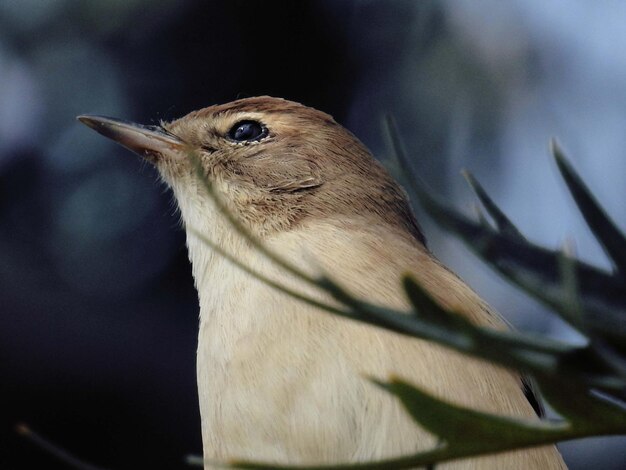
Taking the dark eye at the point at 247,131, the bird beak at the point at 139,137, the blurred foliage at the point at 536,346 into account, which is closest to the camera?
the blurred foliage at the point at 536,346

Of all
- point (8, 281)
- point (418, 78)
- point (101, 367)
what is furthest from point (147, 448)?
point (418, 78)

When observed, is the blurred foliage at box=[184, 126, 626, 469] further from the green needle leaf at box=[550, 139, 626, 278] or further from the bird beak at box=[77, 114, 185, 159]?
the bird beak at box=[77, 114, 185, 159]

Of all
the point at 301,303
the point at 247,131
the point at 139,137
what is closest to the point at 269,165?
the point at 247,131

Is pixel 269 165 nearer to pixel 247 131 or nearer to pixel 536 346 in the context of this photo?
pixel 247 131

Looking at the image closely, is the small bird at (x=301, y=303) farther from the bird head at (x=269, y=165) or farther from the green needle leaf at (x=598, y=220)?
the green needle leaf at (x=598, y=220)

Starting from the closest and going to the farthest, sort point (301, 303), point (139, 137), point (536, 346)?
point (536, 346), point (301, 303), point (139, 137)

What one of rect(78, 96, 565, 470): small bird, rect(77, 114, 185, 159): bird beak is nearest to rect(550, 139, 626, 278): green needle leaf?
rect(78, 96, 565, 470): small bird

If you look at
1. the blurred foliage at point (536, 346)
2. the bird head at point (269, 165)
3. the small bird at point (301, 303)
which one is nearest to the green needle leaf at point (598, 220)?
the blurred foliage at point (536, 346)
